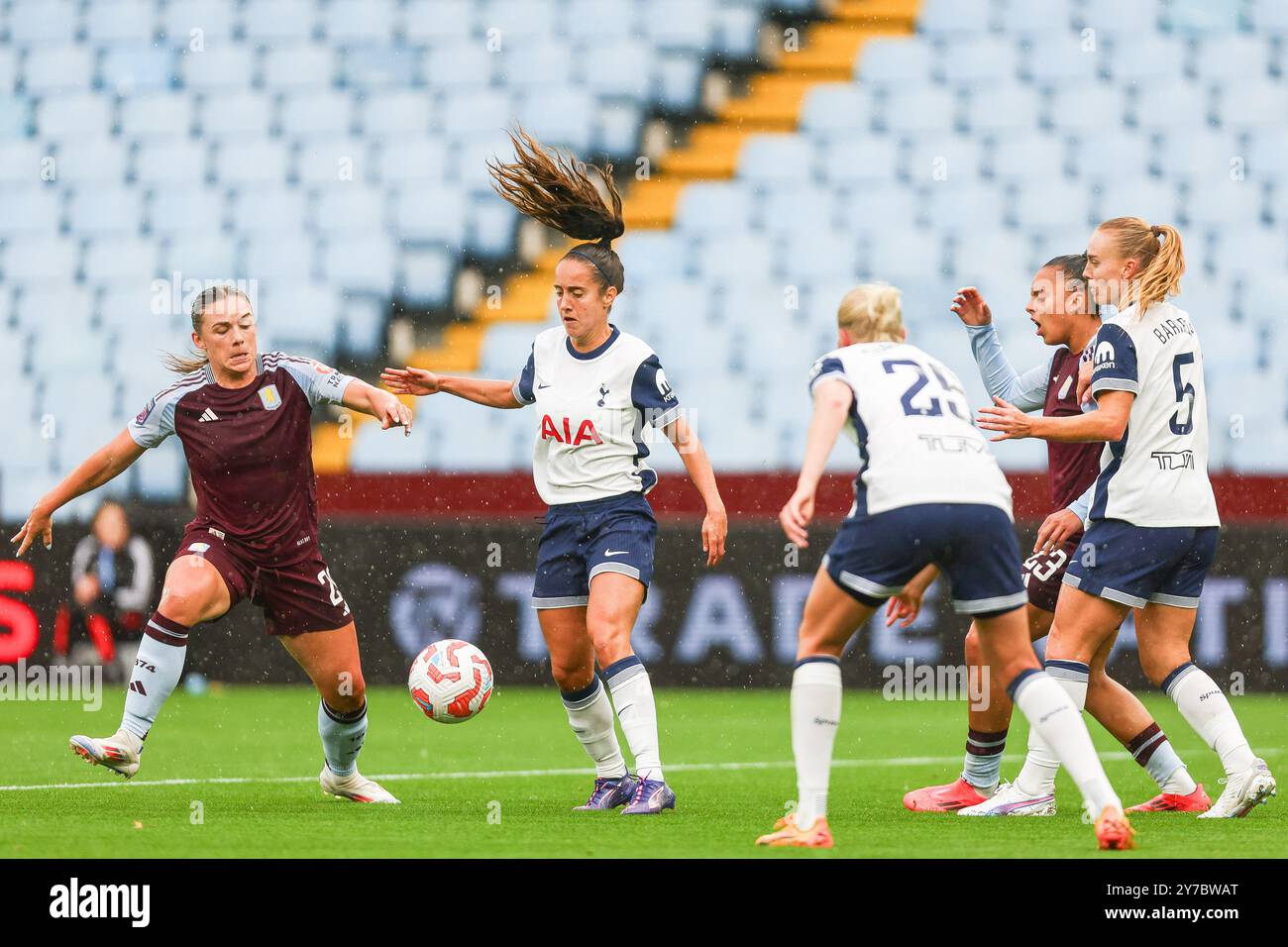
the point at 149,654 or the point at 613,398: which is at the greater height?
the point at 613,398

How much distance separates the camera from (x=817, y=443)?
16.5 feet

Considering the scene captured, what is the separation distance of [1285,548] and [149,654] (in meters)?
8.15

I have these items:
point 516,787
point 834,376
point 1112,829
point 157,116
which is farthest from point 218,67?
point 1112,829

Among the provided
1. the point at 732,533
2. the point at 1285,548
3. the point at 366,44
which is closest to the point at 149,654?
the point at 732,533

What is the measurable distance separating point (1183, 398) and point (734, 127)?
10683 millimetres

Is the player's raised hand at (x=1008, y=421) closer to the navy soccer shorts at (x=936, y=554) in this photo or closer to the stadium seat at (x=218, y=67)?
the navy soccer shorts at (x=936, y=554)

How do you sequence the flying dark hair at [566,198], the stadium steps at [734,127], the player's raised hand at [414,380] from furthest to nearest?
the stadium steps at [734,127], the flying dark hair at [566,198], the player's raised hand at [414,380]

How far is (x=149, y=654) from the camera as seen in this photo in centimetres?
648

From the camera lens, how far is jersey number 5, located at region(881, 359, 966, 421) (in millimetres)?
5180

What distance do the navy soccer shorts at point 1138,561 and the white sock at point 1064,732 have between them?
1146 millimetres

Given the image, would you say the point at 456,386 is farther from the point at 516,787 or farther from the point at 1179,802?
the point at 1179,802

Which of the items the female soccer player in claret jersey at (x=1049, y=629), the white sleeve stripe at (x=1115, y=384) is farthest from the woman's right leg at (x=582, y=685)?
the white sleeve stripe at (x=1115, y=384)

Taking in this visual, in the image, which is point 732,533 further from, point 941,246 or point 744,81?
point 744,81

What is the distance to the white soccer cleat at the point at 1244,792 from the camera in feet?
20.4
